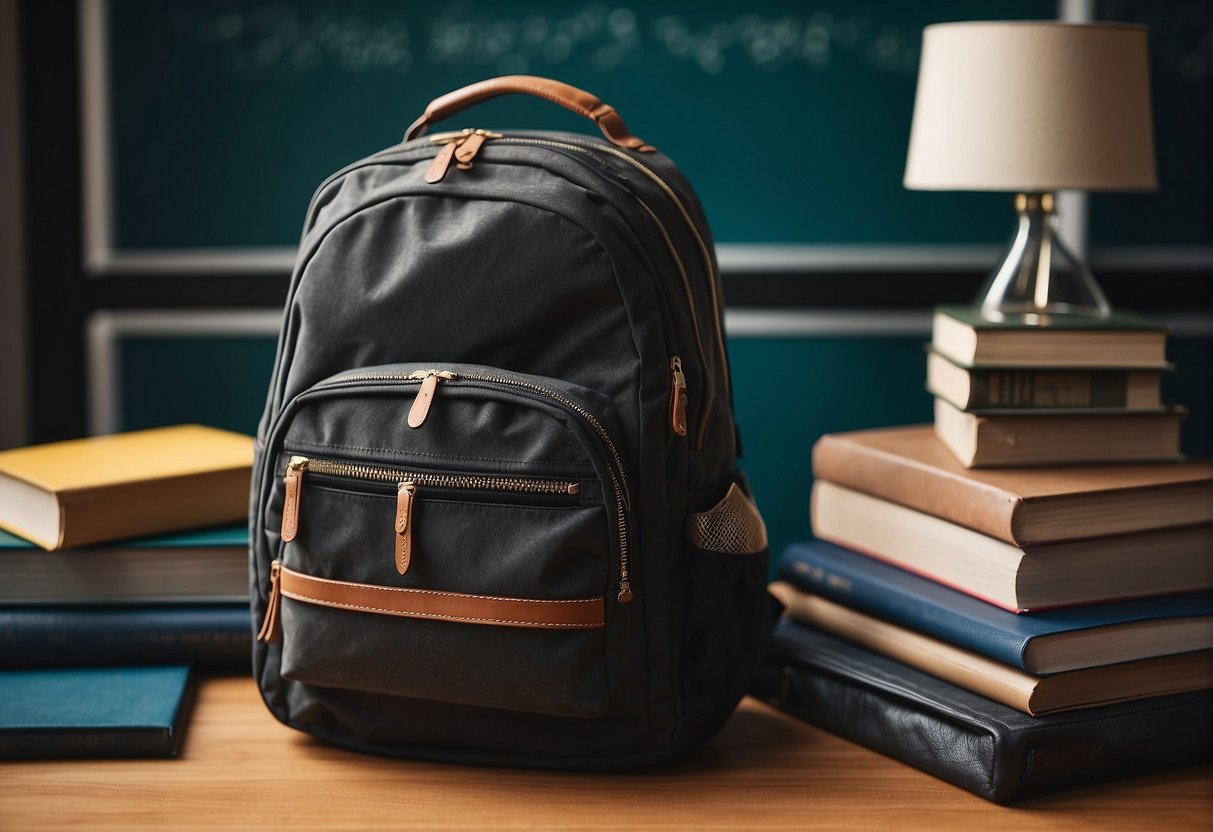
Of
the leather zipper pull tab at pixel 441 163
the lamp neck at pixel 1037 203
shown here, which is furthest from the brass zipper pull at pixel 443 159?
the lamp neck at pixel 1037 203

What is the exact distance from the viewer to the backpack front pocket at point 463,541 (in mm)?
851

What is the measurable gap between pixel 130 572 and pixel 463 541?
1.12 feet

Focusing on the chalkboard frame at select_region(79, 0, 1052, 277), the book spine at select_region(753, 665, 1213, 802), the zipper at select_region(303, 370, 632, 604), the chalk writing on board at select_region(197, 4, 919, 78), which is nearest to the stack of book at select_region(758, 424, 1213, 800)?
the book spine at select_region(753, 665, 1213, 802)

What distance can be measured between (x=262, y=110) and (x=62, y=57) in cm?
22

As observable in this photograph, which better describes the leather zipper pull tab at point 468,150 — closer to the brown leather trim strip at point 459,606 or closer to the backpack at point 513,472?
the backpack at point 513,472

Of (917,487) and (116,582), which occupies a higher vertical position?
(917,487)

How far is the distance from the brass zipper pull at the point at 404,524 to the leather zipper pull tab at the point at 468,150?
0.76ft

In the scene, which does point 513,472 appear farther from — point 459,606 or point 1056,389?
point 1056,389

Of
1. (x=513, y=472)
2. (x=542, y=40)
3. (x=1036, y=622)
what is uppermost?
(x=542, y=40)

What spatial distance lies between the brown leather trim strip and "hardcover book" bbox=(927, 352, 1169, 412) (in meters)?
0.37

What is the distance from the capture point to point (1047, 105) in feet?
3.49

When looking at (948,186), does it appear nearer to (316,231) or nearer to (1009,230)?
(1009,230)

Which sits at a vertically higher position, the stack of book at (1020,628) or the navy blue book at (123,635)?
the stack of book at (1020,628)

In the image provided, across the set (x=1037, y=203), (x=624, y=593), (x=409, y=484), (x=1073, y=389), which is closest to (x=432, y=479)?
(x=409, y=484)
